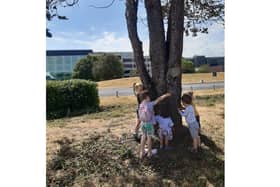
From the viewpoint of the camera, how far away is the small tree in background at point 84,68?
3262 mm

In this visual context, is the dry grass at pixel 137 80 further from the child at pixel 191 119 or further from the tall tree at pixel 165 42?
the child at pixel 191 119

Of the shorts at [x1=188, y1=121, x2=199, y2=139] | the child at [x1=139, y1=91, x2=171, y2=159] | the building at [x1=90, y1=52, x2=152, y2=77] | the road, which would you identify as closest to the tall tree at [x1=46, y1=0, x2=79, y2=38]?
the building at [x1=90, y1=52, x2=152, y2=77]

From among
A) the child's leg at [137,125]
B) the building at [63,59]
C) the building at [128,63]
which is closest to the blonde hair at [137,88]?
the building at [128,63]

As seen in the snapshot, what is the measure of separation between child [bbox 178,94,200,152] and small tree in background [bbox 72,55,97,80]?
85 centimetres

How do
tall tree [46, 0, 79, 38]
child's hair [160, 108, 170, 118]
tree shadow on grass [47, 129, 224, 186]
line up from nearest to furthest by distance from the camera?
tree shadow on grass [47, 129, 224, 186]
tall tree [46, 0, 79, 38]
child's hair [160, 108, 170, 118]

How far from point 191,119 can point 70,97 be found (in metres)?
1.26

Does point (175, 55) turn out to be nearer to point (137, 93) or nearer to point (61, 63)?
point (137, 93)

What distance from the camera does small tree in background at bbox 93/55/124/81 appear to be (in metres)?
3.29

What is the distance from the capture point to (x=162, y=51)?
3406mm

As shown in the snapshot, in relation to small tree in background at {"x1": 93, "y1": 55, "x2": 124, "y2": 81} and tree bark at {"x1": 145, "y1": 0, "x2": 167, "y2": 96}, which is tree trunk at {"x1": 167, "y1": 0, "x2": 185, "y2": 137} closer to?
tree bark at {"x1": 145, "y1": 0, "x2": 167, "y2": 96}

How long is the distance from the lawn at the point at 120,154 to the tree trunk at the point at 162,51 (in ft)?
0.67
